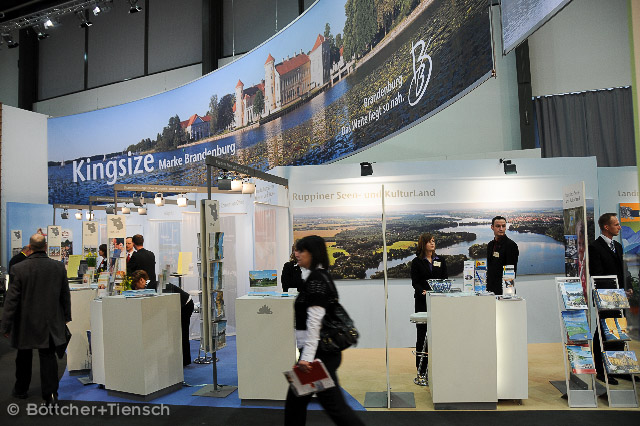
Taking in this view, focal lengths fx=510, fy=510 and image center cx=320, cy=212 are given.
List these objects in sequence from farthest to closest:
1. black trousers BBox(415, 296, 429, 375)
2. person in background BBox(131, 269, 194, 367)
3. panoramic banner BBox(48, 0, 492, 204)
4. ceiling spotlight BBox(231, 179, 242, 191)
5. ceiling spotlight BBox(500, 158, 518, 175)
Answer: ceiling spotlight BBox(500, 158, 518, 175) → ceiling spotlight BBox(231, 179, 242, 191) → person in background BBox(131, 269, 194, 367) → black trousers BBox(415, 296, 429, 375) → panoramic banner BBox(48, 0, 492, 204)

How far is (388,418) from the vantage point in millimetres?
4195

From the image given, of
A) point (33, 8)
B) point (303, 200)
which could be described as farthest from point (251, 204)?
point (33, 8)

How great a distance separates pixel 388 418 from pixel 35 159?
40.6 ft

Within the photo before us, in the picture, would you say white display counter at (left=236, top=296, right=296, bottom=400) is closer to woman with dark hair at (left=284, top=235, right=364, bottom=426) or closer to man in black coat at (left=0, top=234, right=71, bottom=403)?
woman with dark hair at (left=284, top=235, right=364, bottom=426)

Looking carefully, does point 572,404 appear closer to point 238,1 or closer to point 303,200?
point 303,200

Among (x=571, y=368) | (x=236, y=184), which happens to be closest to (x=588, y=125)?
(x=571, y=368)

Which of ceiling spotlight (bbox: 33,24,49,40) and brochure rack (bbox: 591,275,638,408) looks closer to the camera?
brochure rack (bbox: 591,275,638,408)

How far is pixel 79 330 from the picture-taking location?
5.94 metres

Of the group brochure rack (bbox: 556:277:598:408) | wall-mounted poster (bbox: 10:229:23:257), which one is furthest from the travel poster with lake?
wall-mounted poster (bbox: 10:229:23:257)

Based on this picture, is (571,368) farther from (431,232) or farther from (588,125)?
(588,125)

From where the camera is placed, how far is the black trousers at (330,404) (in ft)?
9.49

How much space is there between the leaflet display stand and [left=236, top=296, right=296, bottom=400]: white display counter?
37cm

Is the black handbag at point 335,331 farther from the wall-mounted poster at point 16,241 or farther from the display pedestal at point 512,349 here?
the wall-mounted poster at point 16,241

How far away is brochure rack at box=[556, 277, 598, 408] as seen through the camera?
4.39 metres
